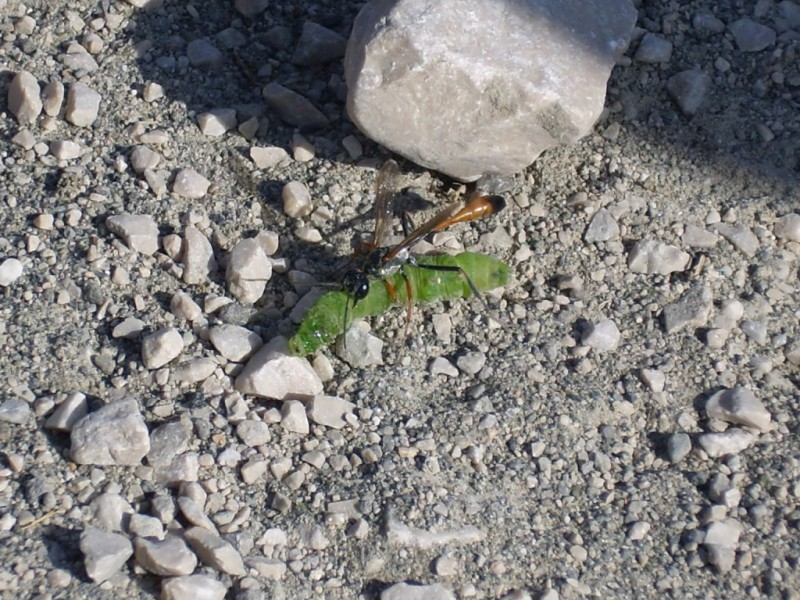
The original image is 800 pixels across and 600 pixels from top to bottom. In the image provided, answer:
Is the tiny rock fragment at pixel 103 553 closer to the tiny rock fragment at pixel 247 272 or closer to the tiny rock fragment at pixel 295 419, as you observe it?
the tiny rock fragment at pixel 295 419

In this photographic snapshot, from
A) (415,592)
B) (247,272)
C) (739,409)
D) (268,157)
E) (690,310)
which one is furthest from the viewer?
(268,157)

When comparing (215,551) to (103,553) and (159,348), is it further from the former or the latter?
(159,348)

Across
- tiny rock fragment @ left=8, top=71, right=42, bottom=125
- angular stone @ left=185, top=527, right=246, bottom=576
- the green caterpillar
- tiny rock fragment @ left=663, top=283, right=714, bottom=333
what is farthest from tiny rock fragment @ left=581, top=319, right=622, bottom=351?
tiny rock fragment @ left=8, top=71, right=42, bottom=125

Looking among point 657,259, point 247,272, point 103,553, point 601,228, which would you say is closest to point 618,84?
point 601,228

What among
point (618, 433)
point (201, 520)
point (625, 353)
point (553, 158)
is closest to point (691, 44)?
point (553, 158)

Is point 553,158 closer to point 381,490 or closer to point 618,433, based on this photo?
point 618,433

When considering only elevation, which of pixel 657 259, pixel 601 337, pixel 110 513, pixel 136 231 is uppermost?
pixel 657 259

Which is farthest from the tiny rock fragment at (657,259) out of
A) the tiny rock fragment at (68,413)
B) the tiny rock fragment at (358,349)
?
the tiny rock fragment at (68,413)
